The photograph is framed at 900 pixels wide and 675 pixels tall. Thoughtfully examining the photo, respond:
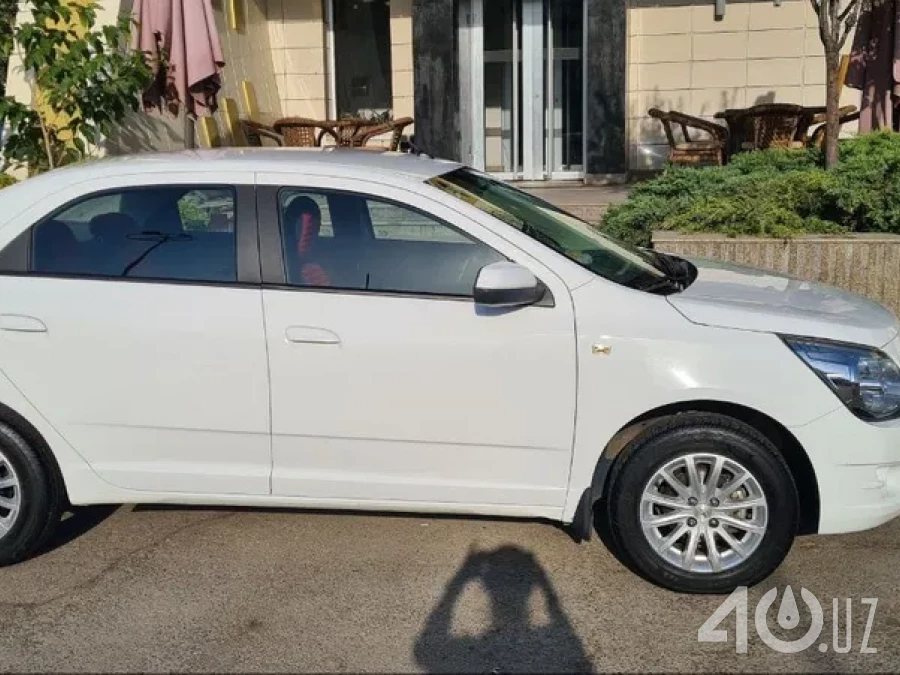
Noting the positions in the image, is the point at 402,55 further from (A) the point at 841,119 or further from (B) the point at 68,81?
(B) the point at 68,81

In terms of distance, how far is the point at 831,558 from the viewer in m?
4.48

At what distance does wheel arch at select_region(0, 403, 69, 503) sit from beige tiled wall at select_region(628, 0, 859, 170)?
10698mm

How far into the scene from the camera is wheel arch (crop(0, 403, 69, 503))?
4.39 m

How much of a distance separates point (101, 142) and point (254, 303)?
24.6ft

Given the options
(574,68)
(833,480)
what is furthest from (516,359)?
(574,68)

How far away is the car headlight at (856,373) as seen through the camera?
4.00 metres

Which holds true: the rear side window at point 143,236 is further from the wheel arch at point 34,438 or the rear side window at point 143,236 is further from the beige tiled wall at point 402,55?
the beige tiled wall at point 402,55

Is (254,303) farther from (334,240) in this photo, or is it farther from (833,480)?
(833,480)

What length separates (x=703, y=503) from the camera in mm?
4086

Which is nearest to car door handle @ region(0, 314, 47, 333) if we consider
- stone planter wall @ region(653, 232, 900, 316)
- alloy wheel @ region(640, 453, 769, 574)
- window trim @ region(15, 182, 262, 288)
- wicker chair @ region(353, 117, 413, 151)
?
window trim @ region(15, 182, 262, 288)

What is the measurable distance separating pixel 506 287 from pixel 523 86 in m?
10.5

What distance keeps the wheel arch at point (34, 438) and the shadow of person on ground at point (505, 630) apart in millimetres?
1774

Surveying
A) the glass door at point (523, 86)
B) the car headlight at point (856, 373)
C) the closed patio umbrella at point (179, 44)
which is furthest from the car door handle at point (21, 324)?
the glass door at point (523, 86)

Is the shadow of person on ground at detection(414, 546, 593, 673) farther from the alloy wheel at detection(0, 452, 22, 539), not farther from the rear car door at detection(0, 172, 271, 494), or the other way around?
the alloy wheel at detection(0, 452, 22, 539)
